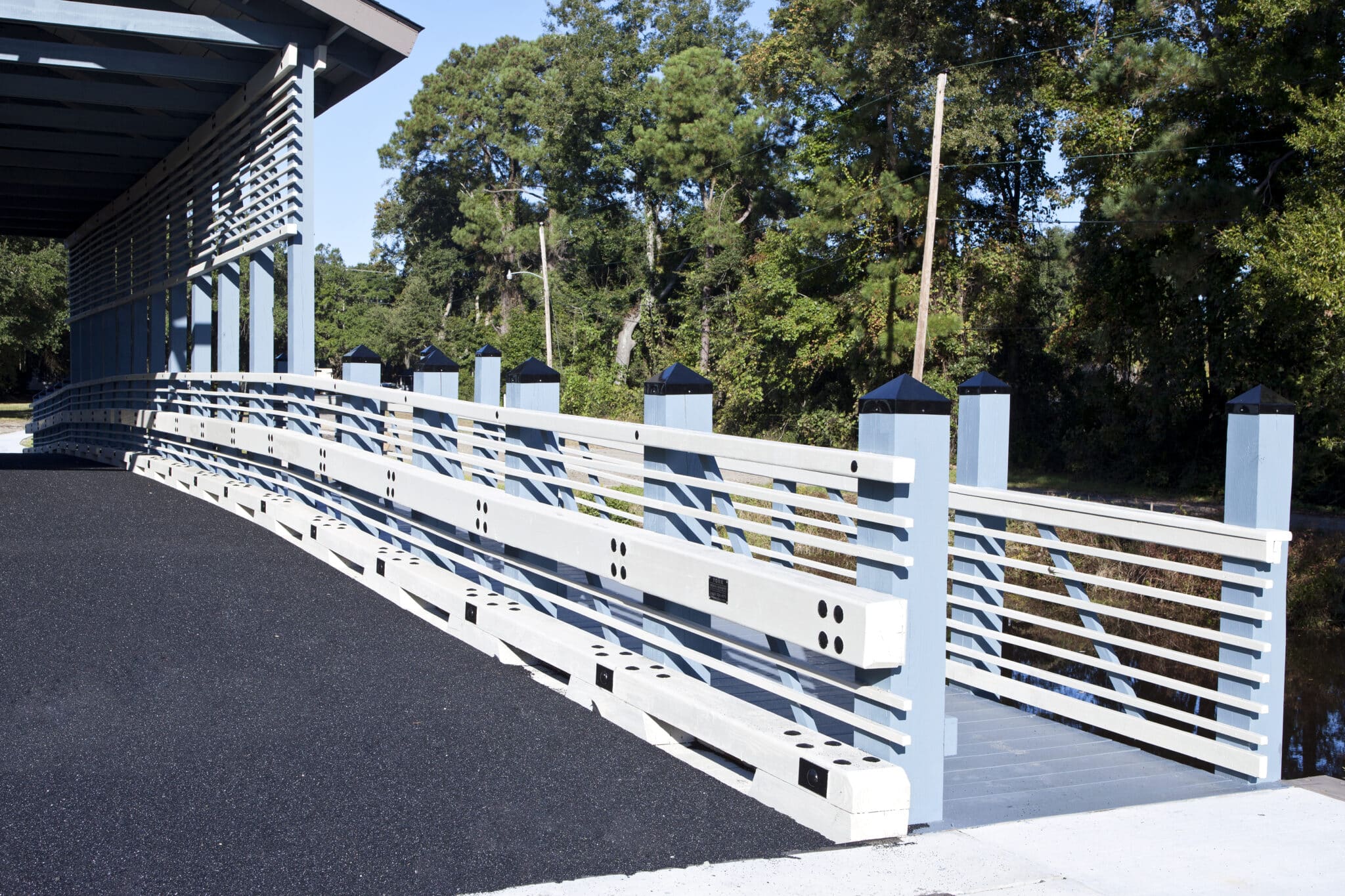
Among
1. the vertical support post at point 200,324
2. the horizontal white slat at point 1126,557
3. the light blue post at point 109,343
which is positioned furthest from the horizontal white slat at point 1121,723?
the light blue post at point 109,343

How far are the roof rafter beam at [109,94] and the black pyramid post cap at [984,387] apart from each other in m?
10.6

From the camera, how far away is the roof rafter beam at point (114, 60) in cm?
1196

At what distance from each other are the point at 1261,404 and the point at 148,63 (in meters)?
11.4

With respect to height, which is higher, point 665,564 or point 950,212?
point 950,212

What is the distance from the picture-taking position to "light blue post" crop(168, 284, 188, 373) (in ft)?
57.1

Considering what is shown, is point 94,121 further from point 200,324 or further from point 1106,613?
point 1106,613

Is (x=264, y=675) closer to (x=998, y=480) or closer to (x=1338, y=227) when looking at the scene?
(x=998, y=480)

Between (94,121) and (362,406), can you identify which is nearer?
(362,406)

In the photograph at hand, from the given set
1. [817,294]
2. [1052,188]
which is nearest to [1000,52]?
[1052,188]

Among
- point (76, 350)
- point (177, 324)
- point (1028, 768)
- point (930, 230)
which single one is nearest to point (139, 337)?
point (177, 324)

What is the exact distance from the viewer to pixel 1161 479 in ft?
93.2

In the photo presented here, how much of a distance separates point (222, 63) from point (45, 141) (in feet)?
16.2

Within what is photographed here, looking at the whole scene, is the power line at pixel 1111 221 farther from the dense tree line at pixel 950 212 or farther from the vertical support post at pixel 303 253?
the vertical support post at pixel 303 253

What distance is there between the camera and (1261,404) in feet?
15.9
